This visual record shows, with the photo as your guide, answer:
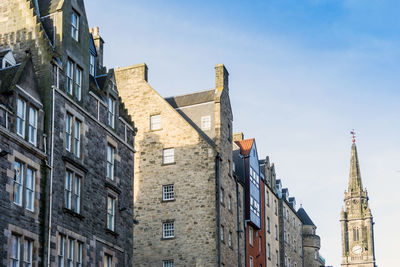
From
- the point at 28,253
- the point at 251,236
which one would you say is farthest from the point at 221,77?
the point at 28,253

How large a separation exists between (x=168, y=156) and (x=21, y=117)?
22674 mm

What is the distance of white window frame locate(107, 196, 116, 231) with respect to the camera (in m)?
37.9

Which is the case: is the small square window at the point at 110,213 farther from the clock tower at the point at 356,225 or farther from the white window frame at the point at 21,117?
the clock tower at the point at 356,225

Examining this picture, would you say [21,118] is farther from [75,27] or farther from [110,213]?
[110,213]

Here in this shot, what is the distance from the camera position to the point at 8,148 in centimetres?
2991

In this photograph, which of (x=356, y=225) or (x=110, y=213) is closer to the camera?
(x=110, y=213)

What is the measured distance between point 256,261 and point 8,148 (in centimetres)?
3536

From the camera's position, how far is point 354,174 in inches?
6506

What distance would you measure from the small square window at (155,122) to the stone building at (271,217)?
1761cm

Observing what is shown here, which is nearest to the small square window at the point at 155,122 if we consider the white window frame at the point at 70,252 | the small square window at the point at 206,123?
the small square window at the point at 206,123

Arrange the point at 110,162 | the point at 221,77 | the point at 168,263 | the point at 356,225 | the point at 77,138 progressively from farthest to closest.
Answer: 1. the point at 356,225
2. the point at 221,77
3. the point at 168,263
4. the point at 110,162
5. the point at 77,138

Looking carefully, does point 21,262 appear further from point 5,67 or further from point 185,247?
point 185,247

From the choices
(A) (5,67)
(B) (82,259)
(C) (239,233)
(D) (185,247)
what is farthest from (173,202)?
(A) (5,67)

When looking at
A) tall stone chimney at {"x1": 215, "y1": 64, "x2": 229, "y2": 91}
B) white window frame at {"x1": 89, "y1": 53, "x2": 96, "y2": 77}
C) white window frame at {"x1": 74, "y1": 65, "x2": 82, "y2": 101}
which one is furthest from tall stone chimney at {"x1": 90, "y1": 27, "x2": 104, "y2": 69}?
tall stone chimney at {"x1": 215, "y1": 64, "x2": 229, "y2": 91}
